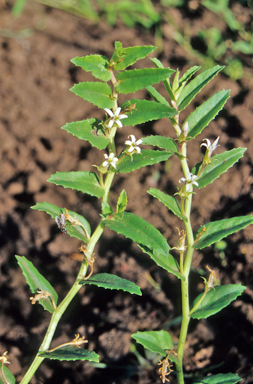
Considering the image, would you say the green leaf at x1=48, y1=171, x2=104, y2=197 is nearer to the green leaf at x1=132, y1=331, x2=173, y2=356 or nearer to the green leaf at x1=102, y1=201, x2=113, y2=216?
the green leaf at x1=102, y1=201, x2=113, y2=216

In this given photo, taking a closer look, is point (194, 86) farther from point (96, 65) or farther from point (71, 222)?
point (71, 222)

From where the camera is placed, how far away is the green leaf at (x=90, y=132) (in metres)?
1.67

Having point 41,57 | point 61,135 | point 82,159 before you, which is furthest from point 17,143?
point 41,57

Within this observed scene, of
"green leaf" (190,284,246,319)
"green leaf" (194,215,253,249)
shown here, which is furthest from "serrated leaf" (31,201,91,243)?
"green leaf" (190,284,246,319)

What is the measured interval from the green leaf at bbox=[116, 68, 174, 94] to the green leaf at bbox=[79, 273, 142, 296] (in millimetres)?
912

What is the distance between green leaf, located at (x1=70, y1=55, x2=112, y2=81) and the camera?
1.62 meters

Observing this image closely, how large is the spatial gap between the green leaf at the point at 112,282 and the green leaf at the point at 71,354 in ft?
1.04

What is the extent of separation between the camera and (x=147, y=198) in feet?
9.64

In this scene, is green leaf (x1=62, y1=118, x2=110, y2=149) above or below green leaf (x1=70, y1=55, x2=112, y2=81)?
below

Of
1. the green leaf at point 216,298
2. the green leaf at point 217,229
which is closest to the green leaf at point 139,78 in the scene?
the green leaf at point 217,229

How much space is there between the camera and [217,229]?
72.9 inches

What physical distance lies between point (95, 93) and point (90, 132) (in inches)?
7.5

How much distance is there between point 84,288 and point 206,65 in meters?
2.45

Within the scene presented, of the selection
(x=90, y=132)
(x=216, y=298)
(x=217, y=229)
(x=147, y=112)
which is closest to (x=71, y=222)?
(x=90, y=132)
